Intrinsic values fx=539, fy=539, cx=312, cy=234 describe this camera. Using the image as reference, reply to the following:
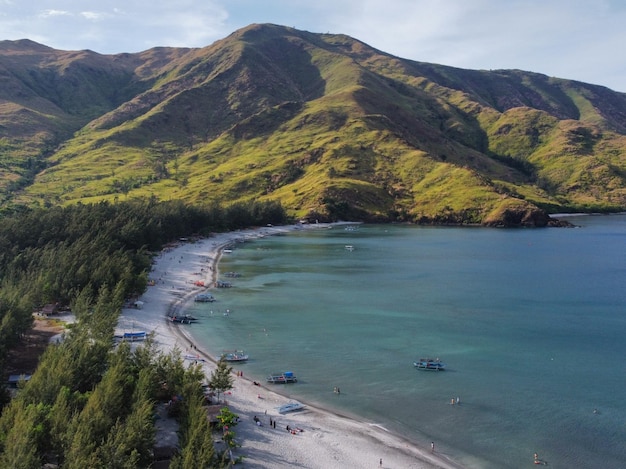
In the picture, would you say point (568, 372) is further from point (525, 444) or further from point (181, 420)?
point (181, 420)

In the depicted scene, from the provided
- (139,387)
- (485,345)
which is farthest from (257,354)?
(485,345)

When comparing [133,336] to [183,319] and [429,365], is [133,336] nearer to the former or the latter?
[183,319]

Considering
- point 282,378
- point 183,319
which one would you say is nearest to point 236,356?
point 282,378

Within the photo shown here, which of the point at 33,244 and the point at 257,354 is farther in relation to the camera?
the point at 33,244

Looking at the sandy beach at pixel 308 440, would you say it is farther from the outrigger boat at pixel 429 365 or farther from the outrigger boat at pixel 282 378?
the outrigger boat at pixel 429 365

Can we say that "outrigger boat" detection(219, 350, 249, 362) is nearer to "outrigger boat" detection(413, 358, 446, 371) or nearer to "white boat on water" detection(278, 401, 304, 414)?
"white boat on water" detection(278, 401, 304, 414)

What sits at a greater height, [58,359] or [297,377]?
[58,359]

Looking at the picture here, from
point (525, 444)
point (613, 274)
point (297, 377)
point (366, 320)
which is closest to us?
point (525, 444)
